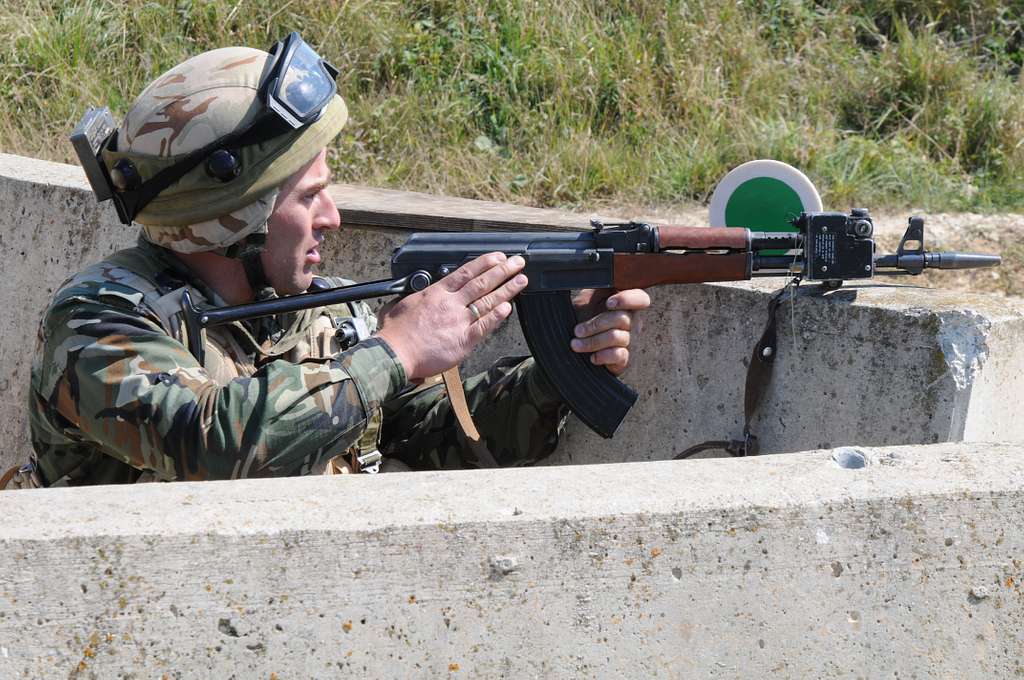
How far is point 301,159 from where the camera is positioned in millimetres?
2215

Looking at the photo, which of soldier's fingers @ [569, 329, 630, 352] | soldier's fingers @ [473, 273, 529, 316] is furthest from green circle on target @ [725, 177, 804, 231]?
soldier's fingers @ [473, 273, 529, 316]

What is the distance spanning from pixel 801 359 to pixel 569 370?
50 centimetres

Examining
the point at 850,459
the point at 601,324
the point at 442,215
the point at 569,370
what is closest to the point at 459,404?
the point at 569,370

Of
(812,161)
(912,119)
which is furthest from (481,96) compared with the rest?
(912,119)

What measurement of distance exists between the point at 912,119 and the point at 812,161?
768 millimetres

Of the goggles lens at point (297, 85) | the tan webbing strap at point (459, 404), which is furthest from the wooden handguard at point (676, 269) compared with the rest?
the goggles lens at point (297, 85)

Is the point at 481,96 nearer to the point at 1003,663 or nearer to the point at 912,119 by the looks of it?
the point at 912,119

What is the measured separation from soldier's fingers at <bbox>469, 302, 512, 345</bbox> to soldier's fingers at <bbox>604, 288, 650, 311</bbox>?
11.3 inches

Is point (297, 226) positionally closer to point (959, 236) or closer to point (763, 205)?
point (763, 205)

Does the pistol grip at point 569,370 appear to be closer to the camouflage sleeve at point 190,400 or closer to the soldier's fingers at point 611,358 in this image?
the soldier's fingers at point 611,358

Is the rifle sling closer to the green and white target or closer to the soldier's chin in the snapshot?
the green and white target

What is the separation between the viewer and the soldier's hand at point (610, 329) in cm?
243

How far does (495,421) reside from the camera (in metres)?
2.60

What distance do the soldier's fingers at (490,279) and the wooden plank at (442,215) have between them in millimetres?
471
